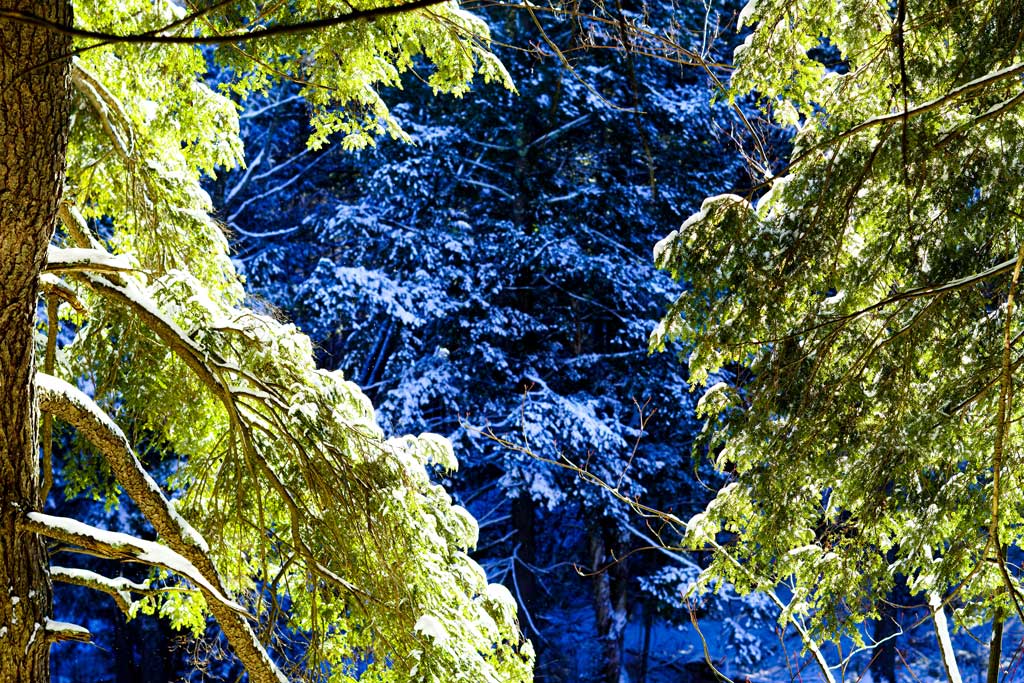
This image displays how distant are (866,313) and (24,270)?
2.95m

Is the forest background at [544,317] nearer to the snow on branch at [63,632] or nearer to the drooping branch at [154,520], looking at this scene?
the drooping branch at [154,520]

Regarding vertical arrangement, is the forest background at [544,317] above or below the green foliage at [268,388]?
above

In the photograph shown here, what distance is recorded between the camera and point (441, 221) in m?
11.6

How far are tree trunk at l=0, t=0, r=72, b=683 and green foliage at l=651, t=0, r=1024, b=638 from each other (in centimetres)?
220

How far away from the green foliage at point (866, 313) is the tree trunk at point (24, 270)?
7.22 ft

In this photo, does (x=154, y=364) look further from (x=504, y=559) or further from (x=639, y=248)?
(x=639, y=248)

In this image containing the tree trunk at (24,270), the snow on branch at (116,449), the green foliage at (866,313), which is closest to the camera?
the tree trunk at (24,270)

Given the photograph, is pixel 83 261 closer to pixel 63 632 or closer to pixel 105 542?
pixel 105 542

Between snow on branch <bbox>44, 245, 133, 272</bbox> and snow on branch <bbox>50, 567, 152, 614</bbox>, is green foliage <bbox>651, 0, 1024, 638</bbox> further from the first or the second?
snow on branch <bbox>50, 567, 152, 614</bbox>

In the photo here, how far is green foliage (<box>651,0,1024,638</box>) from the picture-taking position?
3.10m

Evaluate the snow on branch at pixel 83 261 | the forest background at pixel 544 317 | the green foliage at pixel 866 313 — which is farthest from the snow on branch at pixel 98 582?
the forest background at pixel 544 317

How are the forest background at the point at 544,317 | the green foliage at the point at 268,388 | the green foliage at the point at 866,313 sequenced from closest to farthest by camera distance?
the green foliage at the point at 866,313 → the green foliage at the point at 268,388 → the forest background at the point at 544,317

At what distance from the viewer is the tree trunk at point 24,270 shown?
2.10 m

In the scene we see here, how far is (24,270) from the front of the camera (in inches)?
90.7
